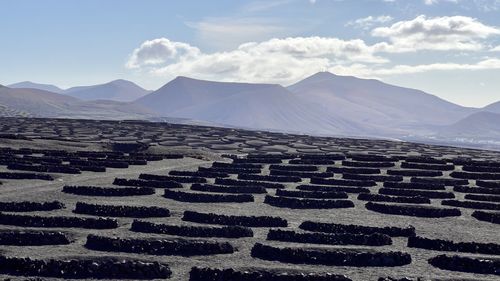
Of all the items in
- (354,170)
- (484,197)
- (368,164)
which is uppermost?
(368,164)

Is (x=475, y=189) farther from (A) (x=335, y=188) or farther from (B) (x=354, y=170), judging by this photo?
(B) (x=354, y=170)

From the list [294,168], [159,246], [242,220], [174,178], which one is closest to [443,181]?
[294,168]

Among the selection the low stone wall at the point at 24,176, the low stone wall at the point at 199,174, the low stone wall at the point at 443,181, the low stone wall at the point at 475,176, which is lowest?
A: the low stone wall at the point at 24,176

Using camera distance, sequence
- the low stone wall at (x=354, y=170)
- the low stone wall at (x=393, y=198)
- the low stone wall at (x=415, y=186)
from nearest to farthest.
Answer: the low stone wall at (x=393, y=198) < the low stone wall at (x=415, y=186) < the low stone wall at (x=354, y=170)

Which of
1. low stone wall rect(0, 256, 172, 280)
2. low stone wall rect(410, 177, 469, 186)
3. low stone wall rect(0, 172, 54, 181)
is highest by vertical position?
low stone wall rect(410, 177, 469, 186)

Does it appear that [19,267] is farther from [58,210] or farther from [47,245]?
[58,210]

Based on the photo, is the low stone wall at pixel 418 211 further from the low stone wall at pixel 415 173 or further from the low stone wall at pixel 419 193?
the low stone wall at pixel 415 173

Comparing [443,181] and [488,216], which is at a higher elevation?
[443,181]

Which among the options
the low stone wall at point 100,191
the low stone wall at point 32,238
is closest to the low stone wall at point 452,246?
the low stone wall at point 32,238

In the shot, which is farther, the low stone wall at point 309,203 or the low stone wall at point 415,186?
the low stone wall at point 415,186

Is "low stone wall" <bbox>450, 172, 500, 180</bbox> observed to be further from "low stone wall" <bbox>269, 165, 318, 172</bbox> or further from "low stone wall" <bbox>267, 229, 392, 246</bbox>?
"low stone wall" <bbox>267, 229, 392, 246</bbox>

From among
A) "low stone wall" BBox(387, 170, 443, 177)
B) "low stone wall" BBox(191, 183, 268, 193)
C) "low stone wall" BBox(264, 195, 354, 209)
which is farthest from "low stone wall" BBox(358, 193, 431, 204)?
"low stone wall" BBox(387, 170, 443, 177)
